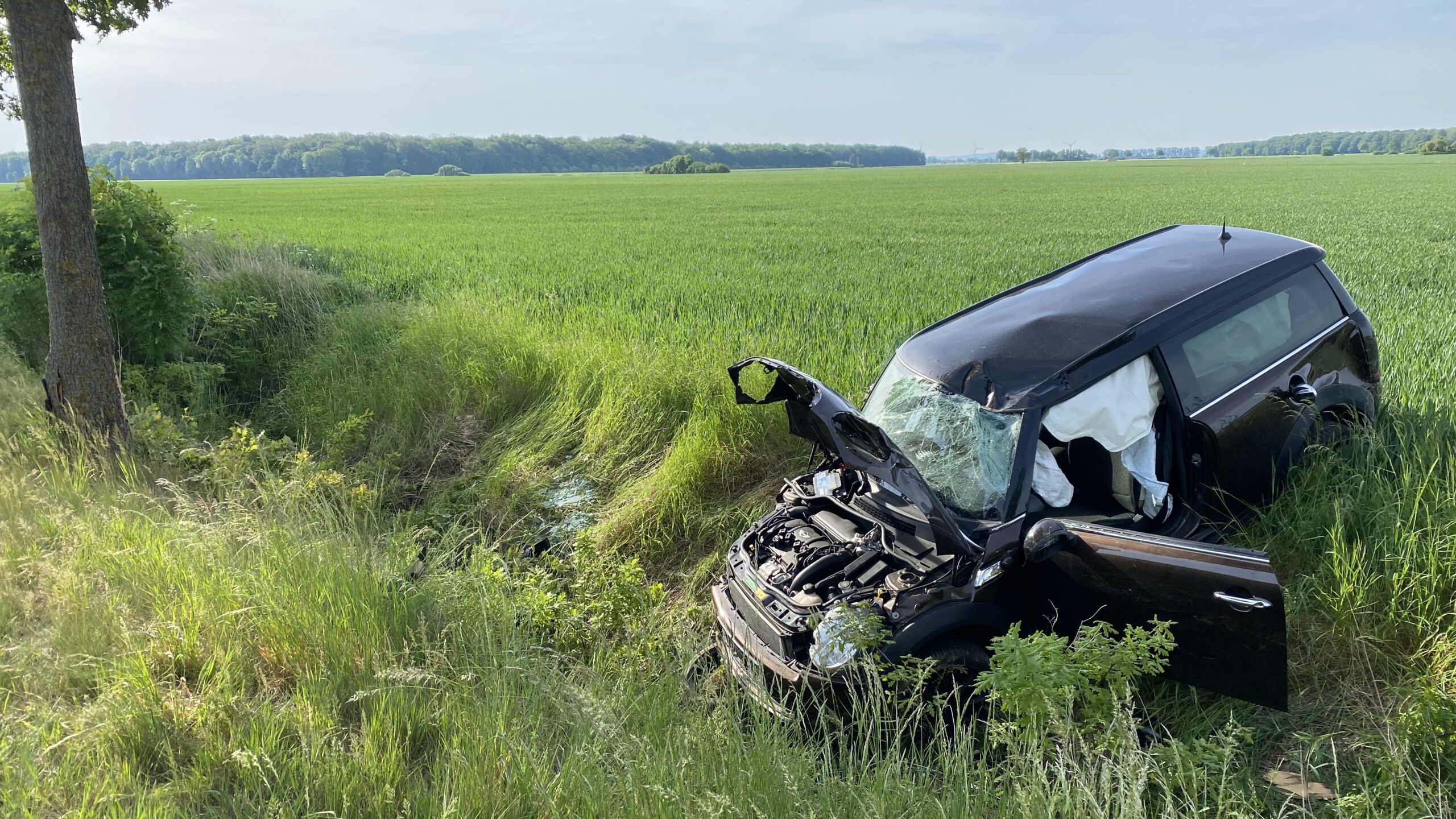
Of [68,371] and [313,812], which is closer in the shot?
[313,812]

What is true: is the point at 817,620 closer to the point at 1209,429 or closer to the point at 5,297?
the point at 1209,429

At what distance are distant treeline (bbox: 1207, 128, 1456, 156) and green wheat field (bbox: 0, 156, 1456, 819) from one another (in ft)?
481

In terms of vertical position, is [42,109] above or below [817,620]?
above

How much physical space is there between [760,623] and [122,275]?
8.63 m

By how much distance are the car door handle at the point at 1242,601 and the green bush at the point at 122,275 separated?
10123 millimetres

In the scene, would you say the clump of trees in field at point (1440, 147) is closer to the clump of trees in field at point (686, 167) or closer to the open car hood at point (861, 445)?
the clump of trees in field at point (686, 167)

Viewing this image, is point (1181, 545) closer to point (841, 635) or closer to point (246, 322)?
point (841, 635)

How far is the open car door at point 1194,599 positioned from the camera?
275 centimetres

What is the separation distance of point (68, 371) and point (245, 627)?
14.0ft

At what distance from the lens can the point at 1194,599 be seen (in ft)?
9.45

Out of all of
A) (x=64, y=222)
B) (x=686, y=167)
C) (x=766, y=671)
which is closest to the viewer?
(x=766, y=671)

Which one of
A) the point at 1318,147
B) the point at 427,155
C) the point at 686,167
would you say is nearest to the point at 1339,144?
the point at 1318,147

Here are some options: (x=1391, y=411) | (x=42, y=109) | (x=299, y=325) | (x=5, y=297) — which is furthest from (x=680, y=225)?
(x=1391, y=411)

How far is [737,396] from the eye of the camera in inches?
186
